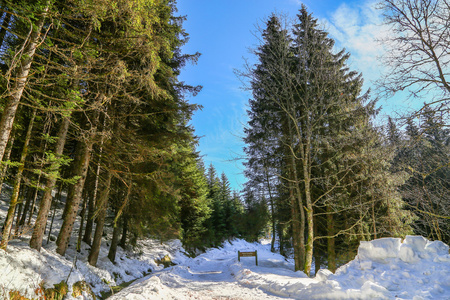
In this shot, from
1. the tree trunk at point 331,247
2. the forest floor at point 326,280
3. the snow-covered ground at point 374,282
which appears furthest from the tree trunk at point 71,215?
the tree trunk at point 331,247

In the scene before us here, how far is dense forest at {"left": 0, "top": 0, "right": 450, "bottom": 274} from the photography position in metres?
5.68

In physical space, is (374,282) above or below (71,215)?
below

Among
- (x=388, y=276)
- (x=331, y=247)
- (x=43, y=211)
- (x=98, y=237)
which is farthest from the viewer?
(x=331, y=247)

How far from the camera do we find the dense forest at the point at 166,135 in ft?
18.6

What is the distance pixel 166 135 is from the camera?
31.6 feet

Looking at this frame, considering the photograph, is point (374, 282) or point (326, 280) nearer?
point (374, 282)

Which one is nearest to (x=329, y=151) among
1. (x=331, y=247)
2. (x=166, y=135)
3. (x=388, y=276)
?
(x=331, y=247)

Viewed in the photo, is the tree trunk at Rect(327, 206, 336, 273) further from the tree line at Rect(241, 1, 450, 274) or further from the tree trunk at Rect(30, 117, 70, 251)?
the tree trunk at Rect(30, 117, 70, 251)

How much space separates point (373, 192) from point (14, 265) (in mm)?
12380

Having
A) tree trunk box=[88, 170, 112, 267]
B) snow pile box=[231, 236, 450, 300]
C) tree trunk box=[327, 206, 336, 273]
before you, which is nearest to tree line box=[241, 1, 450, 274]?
tree trunk box=[327, 206, 336, 273]

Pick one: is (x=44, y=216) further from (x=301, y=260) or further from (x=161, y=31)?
(x=301, y=260)

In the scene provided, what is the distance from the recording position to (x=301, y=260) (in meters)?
10.6

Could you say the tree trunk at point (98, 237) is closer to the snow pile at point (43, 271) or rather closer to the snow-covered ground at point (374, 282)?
the snow pile at point (43, 271)

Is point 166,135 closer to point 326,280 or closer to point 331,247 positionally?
point 326,280
